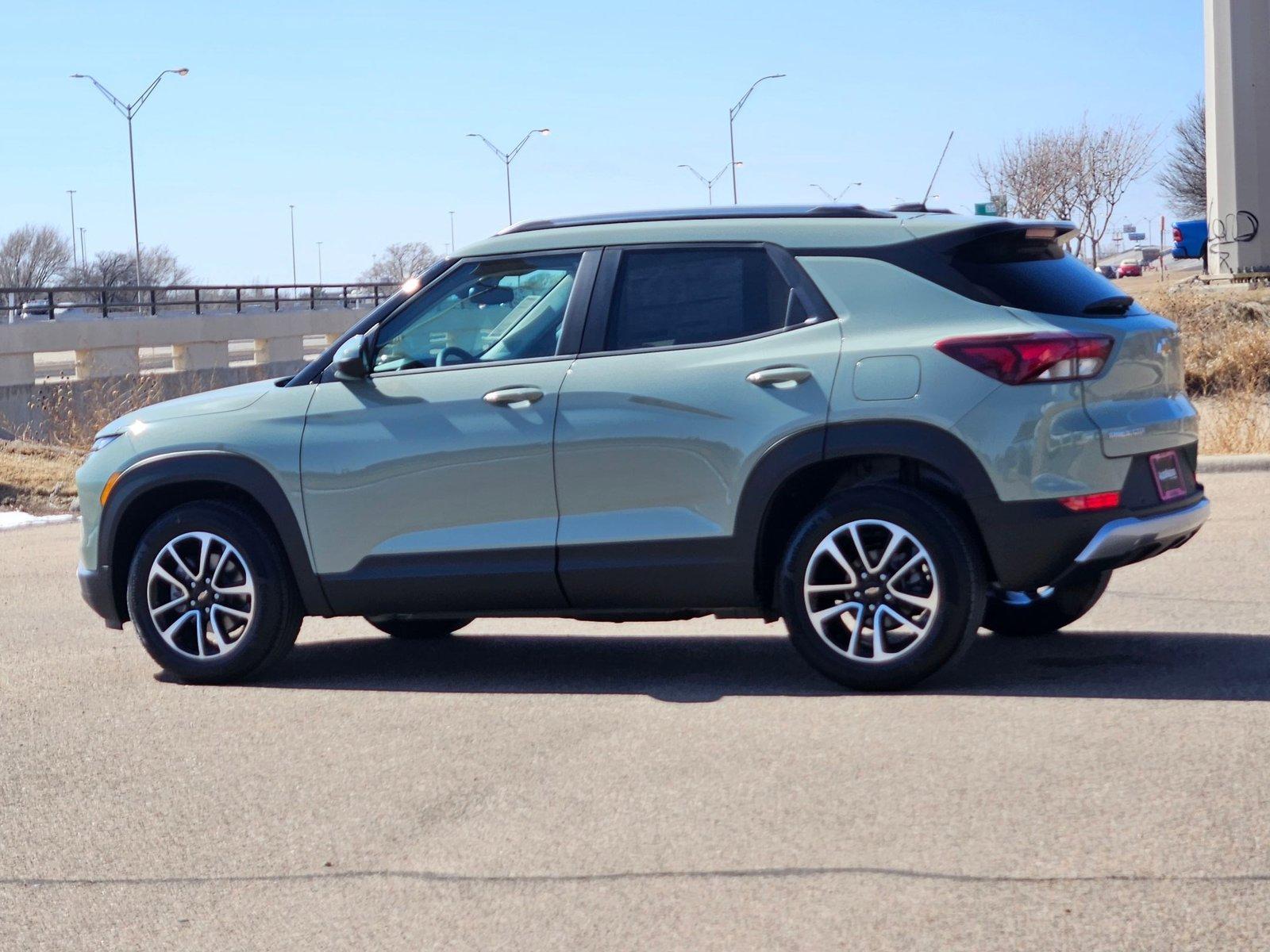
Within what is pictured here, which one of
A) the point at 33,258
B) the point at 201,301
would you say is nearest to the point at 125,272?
the point at 33,258

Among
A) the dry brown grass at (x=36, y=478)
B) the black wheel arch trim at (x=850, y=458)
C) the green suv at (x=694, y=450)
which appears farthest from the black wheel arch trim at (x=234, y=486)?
the dry brown grass at (x=36, y=478)

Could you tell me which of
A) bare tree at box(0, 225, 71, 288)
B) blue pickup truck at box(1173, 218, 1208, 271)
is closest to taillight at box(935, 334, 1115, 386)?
blue pickup truck at box(1173, 218, 1208, 271)

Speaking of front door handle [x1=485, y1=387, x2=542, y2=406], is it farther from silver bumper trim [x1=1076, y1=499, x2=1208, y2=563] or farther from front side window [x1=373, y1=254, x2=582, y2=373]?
silver bumper trim [x1=1076, y1=499, x2=1208, y2=563]

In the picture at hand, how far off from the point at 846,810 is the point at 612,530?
2051mm

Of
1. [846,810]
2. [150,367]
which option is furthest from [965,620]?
[150,367]

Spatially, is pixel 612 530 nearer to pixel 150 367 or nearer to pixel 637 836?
pixel 637 836

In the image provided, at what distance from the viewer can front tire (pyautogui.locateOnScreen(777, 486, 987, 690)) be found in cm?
641

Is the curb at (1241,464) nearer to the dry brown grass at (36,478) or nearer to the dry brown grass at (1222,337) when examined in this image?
the dry brown grass at (1222,337)

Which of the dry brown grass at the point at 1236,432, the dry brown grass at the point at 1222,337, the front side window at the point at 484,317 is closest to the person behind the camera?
the front side window at the point at 484,317

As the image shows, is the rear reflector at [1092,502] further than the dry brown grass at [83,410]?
No

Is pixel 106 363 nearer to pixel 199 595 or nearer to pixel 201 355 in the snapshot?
pixel 201 355

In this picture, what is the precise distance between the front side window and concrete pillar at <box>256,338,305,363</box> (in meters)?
37.0

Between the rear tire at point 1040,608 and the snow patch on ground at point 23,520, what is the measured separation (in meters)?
10.1

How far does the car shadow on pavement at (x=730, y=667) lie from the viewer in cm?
675
